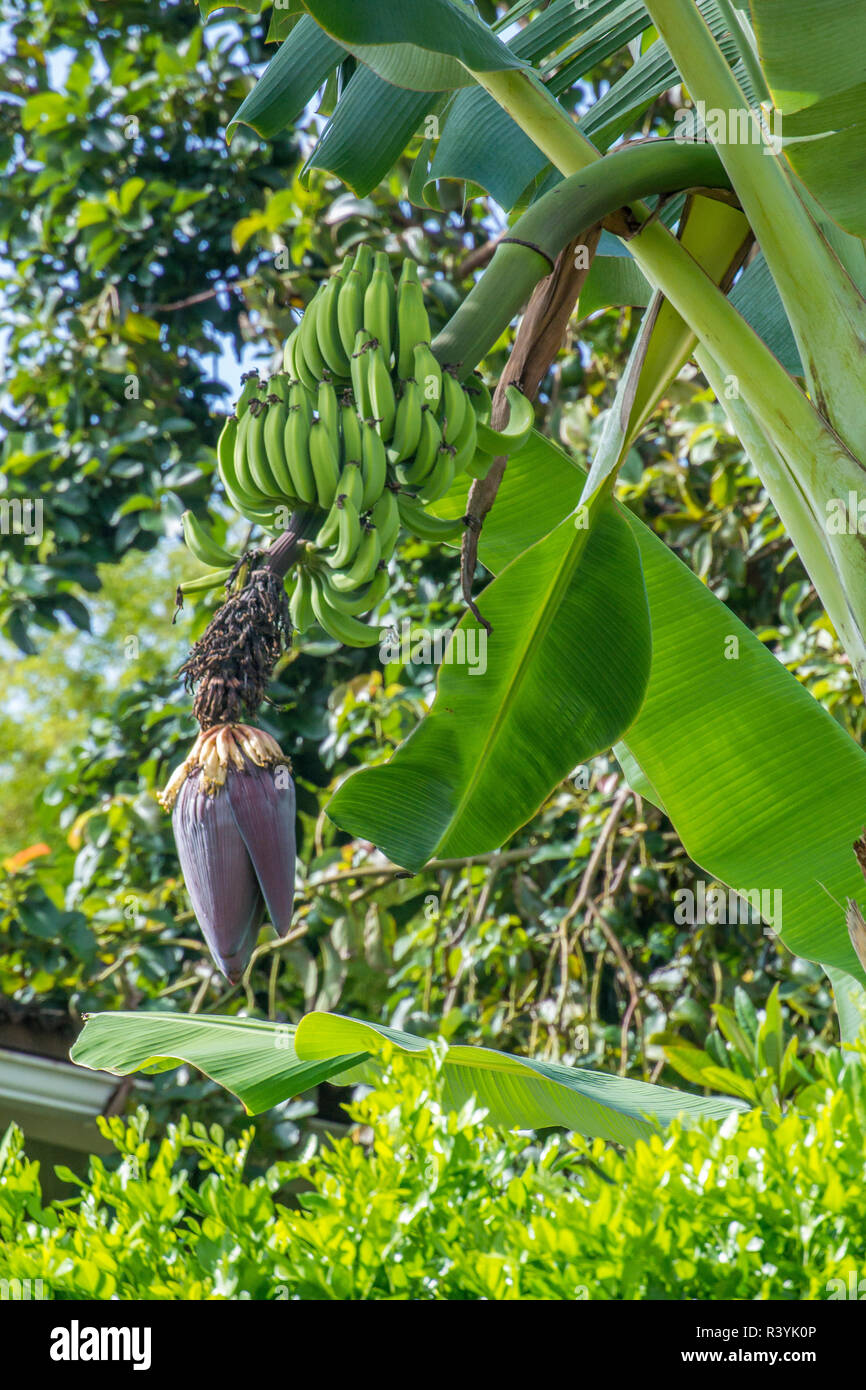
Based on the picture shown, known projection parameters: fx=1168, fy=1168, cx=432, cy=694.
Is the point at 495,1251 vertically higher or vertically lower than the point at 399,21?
lower

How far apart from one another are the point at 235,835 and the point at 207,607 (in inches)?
70.9

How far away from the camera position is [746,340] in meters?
1.06

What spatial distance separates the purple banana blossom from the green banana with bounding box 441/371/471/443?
0.87ft

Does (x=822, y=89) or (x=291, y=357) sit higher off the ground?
(x=822, y=89)

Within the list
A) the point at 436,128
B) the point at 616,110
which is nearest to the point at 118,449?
the point at 436,128

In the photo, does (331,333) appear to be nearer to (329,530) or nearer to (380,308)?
(380,308)

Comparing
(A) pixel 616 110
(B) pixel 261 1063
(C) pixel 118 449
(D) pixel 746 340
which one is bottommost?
(B) pixel 261 1063

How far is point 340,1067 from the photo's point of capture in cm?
112

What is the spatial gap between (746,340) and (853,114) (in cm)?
20

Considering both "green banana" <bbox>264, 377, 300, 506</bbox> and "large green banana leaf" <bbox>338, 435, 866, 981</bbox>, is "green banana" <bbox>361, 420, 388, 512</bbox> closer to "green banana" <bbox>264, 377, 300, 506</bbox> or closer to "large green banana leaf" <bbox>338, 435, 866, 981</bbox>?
"green banana" <bbox>264, 377, 300, 506</bbox>

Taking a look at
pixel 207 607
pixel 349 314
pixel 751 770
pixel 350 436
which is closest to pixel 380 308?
pixel 349 314

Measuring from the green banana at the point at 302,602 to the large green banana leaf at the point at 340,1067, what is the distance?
34cm

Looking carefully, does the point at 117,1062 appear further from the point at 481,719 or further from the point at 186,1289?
the point at 481,719

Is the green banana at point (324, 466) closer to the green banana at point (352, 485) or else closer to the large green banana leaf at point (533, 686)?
the green banana at point (352, 485)
